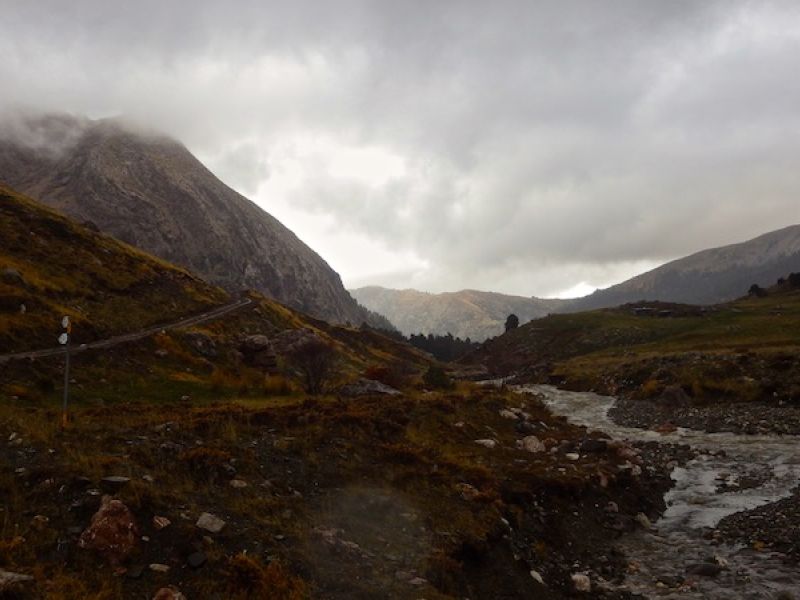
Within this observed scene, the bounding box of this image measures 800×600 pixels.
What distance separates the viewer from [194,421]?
21172mm

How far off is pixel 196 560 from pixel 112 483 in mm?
3687

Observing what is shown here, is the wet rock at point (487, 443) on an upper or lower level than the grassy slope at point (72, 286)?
lower

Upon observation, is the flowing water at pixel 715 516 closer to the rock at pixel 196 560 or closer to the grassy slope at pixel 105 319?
the rock at pixel 196 560

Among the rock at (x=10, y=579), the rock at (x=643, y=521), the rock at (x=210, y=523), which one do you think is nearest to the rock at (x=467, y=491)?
the rock at (x=643, y=521)

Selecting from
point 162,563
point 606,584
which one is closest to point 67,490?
point 162,563

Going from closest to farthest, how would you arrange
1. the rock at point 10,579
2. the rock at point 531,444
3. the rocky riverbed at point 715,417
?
the rock at point 10,579 < the rock at point 531,444 < the rocky riverbed at point 715,417

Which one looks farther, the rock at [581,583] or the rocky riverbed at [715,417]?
the rocky riverbed at [715,417]

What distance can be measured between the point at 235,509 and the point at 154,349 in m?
45.3

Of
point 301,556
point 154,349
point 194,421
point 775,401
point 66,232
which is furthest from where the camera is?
point 66,232

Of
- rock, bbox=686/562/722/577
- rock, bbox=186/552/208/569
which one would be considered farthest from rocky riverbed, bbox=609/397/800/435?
rock, bbox=186/552/208/569

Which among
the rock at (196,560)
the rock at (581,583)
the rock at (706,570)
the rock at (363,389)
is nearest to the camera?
the rock at (196,560)

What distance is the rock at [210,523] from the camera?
1294 centimetres

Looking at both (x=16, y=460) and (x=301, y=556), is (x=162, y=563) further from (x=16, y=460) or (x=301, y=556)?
(x=16, y=460)

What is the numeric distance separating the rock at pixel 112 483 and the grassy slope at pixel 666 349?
5449cm
